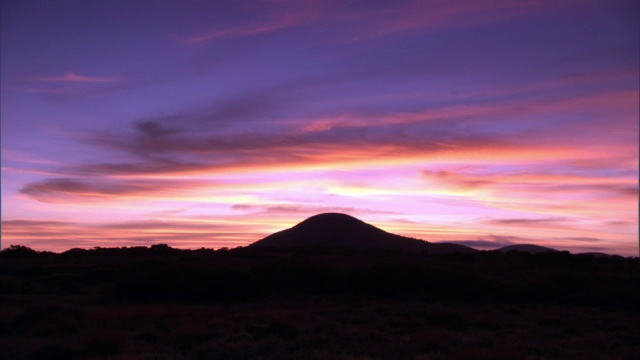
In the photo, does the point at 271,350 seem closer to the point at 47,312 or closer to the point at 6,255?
the point at 47,312

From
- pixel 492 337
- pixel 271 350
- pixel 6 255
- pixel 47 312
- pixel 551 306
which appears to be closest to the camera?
pixel 271 350

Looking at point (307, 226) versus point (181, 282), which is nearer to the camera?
point (181, 282)

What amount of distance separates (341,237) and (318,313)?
232 feet

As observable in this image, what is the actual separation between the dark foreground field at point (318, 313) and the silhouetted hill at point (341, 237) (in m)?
49.2

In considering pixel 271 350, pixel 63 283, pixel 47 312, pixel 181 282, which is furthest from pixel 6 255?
pixel 271 350

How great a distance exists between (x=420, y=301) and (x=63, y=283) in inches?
778

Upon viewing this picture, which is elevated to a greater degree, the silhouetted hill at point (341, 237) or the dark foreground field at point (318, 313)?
the silhouetted hill at point (341, 237)

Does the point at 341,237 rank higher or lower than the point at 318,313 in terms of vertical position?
higher

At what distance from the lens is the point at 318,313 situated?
2392 centimetres

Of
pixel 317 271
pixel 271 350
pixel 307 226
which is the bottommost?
pixel 271 350

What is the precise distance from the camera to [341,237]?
94.4 metres

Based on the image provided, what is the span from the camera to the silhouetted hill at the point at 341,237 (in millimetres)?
92750

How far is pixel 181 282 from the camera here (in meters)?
29.2

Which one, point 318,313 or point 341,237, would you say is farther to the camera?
point 341,237
